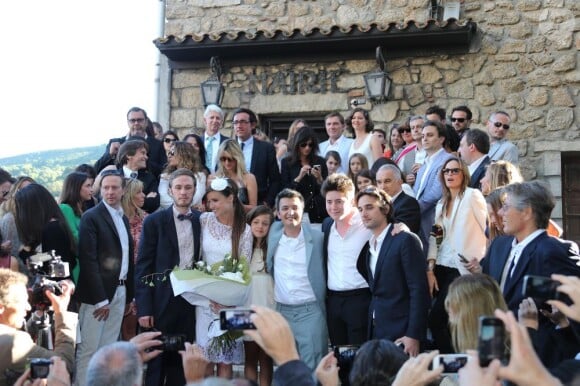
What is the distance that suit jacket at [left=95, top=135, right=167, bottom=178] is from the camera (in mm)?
7465

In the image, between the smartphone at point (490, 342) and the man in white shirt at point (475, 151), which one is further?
the man in white shirt at point (475, 151)

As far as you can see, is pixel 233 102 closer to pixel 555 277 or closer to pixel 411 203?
pixel 411 203

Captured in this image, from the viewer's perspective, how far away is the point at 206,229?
549cm

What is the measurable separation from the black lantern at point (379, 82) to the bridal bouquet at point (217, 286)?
4471 mm

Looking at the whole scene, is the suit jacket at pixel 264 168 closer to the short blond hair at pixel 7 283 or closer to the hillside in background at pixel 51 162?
the hillside in background at pixel 51 162

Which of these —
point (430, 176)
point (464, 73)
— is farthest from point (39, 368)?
point (464, 73)

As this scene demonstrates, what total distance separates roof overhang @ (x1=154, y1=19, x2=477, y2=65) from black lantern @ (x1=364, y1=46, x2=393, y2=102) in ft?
0.77

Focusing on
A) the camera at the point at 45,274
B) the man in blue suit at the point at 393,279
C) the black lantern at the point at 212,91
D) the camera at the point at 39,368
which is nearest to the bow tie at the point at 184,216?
the camera at the point at 45,274

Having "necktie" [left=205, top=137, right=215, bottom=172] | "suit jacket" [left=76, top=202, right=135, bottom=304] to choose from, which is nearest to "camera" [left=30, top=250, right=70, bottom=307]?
"suit jacket" [left=76, top=202, right=135, bottom=304]

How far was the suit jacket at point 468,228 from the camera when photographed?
18.0 feet

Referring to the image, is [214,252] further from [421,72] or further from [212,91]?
[421,72]

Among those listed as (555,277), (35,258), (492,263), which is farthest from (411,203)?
(555,277)

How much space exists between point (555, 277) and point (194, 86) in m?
8.11

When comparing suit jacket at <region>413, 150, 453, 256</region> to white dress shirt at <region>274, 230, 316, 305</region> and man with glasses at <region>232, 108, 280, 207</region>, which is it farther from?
man with glasses at <region>232, 108, 280, 207</region>
